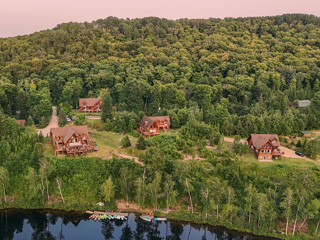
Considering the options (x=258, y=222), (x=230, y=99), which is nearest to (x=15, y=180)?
(x=258, y=222)

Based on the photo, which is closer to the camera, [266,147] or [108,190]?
[108,190]

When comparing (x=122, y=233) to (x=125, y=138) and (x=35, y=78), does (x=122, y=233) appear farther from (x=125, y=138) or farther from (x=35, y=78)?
(x=35, y=78)

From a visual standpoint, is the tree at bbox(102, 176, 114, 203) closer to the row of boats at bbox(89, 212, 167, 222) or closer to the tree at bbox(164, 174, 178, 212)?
the row of boats at bbox(89, 212, 167, 222)

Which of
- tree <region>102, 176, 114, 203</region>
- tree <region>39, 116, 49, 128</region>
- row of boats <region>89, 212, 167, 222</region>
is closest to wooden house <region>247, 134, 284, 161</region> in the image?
row of boats <region>89, 212, 167, 222</region>

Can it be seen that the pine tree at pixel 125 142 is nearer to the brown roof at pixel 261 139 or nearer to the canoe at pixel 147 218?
the canoe at pixel 147 218

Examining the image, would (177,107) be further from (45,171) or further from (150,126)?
(45,171)

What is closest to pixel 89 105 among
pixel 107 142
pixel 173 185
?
pixel 107 142
